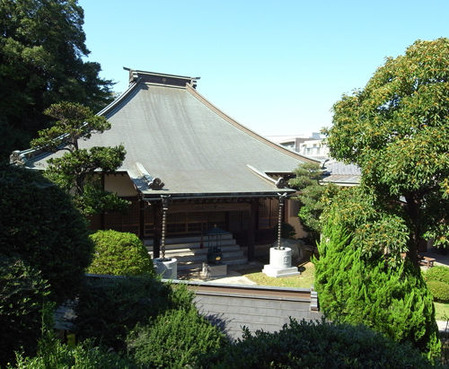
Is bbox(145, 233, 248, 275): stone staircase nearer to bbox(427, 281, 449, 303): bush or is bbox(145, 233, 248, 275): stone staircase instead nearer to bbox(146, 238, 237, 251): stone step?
bbox(146, 238, 237, 251): stone step

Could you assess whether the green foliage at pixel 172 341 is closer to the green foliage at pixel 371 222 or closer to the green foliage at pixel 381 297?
the green foliage at pixel 381 297

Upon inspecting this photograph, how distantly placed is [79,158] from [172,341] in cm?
748

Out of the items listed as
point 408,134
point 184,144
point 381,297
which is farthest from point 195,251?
point 408,134

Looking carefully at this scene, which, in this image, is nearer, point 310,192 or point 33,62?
point 310,192

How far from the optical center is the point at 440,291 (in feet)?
38.6

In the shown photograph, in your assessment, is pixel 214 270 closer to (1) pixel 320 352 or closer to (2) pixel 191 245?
(2) pixel 191 245

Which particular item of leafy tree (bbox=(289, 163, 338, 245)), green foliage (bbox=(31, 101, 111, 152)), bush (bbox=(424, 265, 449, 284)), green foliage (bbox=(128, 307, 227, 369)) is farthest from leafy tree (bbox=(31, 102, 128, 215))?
bush (bbox=(424, 265, 449, 284))

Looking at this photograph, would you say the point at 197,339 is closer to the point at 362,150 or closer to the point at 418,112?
the point at 362,150

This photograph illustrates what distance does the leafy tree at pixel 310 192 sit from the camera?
596 inches

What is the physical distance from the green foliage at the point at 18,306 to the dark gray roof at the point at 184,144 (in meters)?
7.40

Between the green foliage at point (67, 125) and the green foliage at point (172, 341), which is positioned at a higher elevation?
the green foliage at point (67, 125)

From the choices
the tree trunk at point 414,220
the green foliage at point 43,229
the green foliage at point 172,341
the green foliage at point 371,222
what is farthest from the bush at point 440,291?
the green foliage at point 43,229

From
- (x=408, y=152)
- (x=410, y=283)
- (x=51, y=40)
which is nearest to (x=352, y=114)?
(x=408, y=152)

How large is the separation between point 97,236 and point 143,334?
525 cm
